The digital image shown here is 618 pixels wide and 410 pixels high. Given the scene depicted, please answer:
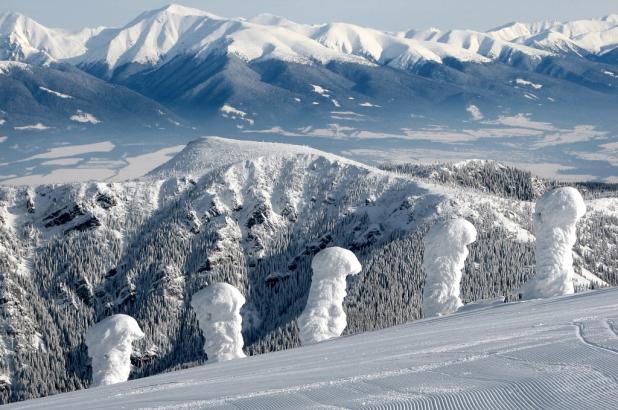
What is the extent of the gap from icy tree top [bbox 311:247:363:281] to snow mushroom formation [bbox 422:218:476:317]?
6865 millimetres

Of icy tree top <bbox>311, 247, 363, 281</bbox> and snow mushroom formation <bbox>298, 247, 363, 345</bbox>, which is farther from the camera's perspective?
icy tree top <bbox>311, 247, 363, 281</bbox>

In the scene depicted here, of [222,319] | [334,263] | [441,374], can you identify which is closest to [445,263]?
[334,263]

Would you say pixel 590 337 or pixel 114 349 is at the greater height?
pixel 590 337

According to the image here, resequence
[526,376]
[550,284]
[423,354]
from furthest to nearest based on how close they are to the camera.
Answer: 1. [550,284]
2. [423,354]
3. [526,376]

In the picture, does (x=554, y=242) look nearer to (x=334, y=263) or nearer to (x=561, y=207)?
(x=561, y=207)

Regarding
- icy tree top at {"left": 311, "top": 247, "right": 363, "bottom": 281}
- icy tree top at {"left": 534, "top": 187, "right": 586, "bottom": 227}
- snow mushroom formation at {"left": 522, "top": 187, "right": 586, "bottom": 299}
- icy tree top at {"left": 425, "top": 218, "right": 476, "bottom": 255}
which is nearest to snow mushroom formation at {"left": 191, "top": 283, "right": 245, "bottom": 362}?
icy tree top at {"left": 311, "top": 247, "right": 363, "bottom": 281}

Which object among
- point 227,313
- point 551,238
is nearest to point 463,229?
point 551,238

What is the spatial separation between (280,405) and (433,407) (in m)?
5.56

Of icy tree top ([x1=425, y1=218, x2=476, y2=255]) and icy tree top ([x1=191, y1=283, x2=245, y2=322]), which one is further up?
icy tree top ([x1=425, y1=218, x2=476, y2=255])

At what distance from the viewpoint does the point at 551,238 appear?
63.7 meters

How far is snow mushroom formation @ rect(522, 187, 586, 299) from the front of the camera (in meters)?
60.8

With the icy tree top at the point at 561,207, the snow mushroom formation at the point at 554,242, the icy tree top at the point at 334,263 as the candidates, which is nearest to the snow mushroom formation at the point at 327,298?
the icy tree top at the point at 334,263

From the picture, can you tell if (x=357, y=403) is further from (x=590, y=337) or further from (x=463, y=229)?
(x=463, y=229)

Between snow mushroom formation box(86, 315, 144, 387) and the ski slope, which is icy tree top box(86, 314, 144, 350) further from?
the ski slope
